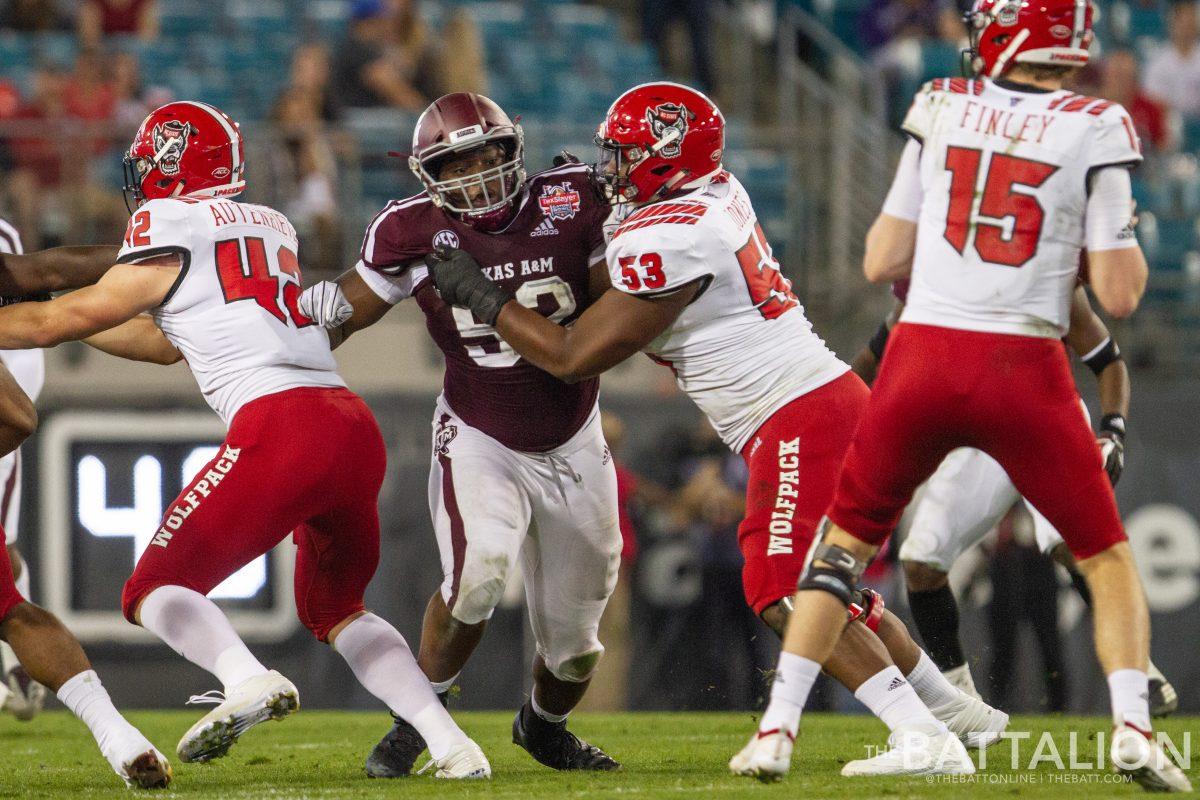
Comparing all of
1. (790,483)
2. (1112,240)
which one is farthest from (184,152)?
(1112,240)

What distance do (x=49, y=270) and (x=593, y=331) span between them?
65.7 inches

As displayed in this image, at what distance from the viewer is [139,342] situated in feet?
17.7

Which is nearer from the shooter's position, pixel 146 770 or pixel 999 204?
pixel 999 204

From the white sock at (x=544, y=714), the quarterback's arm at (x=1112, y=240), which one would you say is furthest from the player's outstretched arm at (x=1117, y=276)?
the white sock at (x=544, y=714)

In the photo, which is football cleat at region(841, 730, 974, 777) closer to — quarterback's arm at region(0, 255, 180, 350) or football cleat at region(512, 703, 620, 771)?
football cleat at region(512, 703, 620, 771)

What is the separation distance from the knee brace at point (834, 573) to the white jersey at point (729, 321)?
2.33ft

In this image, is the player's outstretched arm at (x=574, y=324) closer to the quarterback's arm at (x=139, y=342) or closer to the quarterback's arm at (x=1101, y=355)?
the quarterback's arm at (x=139, y=342)

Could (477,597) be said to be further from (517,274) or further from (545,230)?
(545,230)

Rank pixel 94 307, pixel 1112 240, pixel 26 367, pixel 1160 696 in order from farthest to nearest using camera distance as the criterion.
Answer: pixel 26 367
pixel 1160 696
pixel 94 307
pixel 1112 240

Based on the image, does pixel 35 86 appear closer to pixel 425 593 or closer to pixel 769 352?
pixel 425 593

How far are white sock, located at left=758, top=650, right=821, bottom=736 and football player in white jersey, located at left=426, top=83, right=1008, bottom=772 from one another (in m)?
0.53

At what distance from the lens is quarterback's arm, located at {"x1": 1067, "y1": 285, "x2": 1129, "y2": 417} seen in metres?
5.55

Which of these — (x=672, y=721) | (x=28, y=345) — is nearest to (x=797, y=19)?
(x=672, y=721)

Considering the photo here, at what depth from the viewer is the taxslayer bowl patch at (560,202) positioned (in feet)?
17.2
